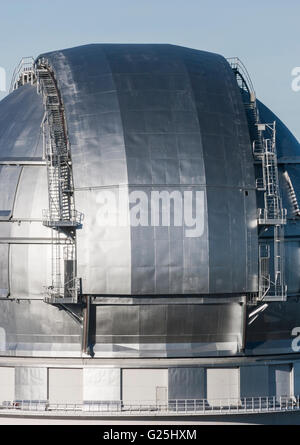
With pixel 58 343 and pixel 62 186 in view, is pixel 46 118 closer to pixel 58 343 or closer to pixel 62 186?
pixel 62 186

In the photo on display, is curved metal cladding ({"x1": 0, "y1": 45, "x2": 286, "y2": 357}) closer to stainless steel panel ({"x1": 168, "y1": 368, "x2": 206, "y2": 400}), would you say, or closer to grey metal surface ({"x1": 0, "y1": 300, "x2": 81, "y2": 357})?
grey metal surface ({"x1": 0, "y1": 300, "x2": 81, "y2": 357})

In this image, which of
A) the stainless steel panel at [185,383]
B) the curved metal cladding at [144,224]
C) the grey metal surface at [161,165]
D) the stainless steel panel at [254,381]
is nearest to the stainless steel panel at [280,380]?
the stainless steel panel at [254,381]

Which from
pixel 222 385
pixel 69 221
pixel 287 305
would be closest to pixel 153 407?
pixel 222 385

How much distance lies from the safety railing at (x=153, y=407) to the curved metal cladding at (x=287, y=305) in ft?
7.78

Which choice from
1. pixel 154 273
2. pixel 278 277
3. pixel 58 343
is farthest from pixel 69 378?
pixel 278 277

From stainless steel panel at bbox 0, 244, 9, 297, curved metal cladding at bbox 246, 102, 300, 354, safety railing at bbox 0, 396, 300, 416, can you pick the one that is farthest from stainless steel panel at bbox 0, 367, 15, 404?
curved metal cladding at bbox 246, 102, 300, 354

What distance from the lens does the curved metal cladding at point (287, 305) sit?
52.1 metres

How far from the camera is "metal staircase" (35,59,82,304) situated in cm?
5053

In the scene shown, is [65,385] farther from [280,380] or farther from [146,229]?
[280,380]

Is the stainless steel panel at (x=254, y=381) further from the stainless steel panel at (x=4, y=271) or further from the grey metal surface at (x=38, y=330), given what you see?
the stainless steel panel at (x=4, y=271)

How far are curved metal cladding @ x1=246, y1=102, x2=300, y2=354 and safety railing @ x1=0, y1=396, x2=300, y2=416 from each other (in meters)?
2.37

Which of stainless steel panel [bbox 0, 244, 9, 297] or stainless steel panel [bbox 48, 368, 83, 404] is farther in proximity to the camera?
stainless steel panel [bbox 0, 244, 9, 297]

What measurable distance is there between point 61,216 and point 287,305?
35.8ft

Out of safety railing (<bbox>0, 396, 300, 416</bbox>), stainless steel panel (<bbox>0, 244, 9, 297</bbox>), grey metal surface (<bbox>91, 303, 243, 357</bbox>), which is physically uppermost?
stainless steel panel (<bbox>0, 244, 9, 297</bbox>)
